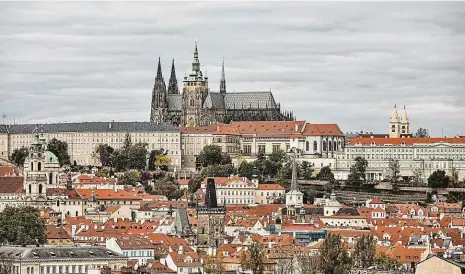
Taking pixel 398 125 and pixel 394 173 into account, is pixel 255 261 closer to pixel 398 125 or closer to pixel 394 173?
pixel 394 173

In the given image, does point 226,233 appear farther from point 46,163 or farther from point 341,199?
point 341,199

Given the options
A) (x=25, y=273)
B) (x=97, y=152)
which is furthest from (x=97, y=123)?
(x=25, y=273)

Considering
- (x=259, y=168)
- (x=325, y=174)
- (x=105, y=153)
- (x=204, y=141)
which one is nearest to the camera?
(x=259, y=168)

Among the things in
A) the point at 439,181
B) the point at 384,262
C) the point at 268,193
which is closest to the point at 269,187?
the point at 268,193

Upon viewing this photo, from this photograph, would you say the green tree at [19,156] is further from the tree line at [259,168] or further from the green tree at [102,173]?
the tree line at [259,168]

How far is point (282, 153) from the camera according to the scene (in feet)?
497

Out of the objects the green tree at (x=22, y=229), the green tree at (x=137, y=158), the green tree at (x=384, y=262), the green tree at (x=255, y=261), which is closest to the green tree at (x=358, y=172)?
the green tree at (x=137, y=158)

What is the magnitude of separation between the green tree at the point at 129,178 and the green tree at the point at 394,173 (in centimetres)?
2174

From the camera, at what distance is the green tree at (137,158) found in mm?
149000

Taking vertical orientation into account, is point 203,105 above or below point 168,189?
above

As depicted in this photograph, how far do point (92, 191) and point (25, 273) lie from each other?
52.2 meters

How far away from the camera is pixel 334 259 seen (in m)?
64.0

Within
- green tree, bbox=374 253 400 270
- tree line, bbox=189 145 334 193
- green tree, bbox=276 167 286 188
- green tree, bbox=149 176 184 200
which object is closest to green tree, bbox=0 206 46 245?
green tree, bbox=374 253 400 270

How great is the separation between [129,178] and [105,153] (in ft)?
69.4
